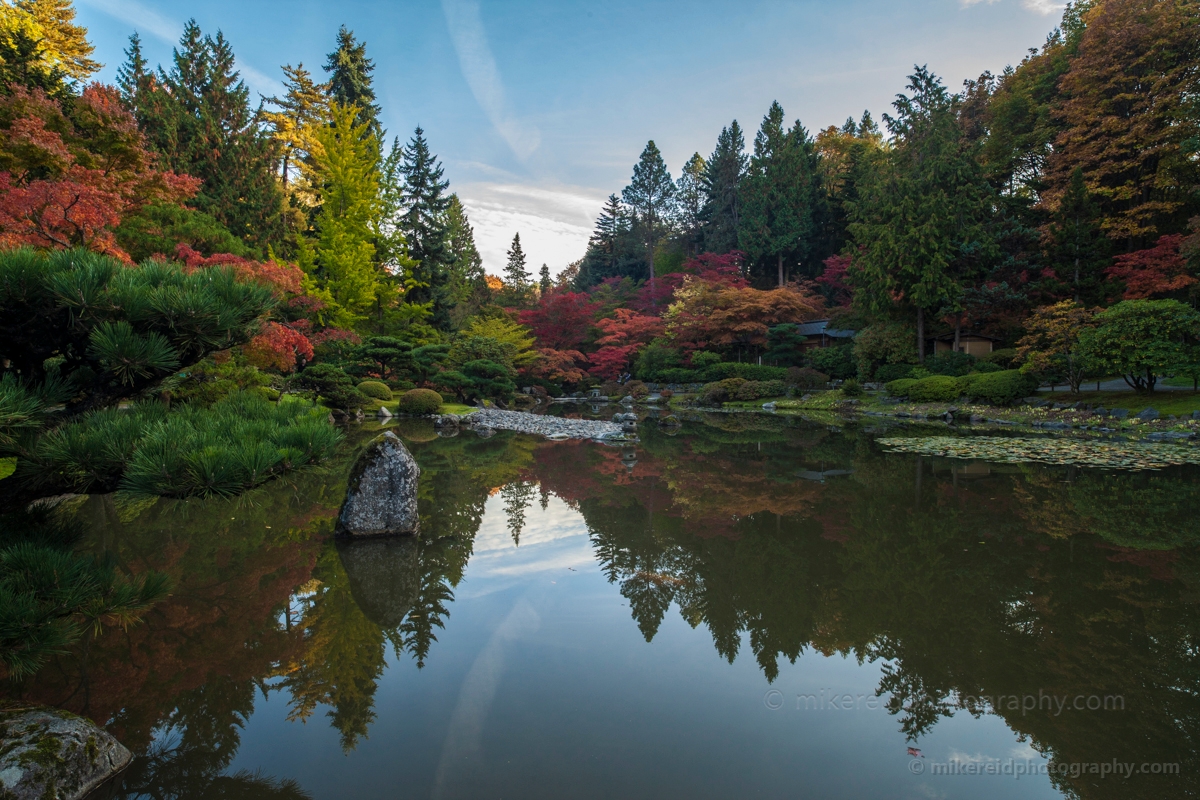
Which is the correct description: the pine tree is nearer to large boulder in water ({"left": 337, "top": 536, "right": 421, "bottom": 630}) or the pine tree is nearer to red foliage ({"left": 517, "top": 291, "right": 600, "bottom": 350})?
red foliage ({"left": 517, "top": 291, "right": 600, "bottom": 350})

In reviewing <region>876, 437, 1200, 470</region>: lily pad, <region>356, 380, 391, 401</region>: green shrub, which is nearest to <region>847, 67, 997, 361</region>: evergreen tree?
<region>876, 437, 1200, 470</region>: lily pad

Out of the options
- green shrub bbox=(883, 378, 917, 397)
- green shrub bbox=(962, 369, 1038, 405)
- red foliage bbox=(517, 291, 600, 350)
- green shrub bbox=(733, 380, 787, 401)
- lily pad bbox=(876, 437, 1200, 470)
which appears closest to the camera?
lily pad bbox=(876, 437, 1200, 470)

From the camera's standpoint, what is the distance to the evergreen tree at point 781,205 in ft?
103

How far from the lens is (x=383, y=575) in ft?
14.9

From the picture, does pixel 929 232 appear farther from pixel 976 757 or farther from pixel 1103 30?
pixel 976 757

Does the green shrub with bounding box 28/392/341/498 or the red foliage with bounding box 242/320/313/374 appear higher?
the red foliage with bounding box 242/320/313/374

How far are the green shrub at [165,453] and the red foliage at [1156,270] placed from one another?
2153cm

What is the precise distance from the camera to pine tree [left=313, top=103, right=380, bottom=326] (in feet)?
63.0

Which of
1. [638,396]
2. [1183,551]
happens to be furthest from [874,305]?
[1183,551]

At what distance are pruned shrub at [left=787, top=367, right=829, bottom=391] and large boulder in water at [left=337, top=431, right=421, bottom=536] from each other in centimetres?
1946

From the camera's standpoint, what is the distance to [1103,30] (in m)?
18.3

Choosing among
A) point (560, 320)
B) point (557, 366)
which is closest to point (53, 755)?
point (557, 366)

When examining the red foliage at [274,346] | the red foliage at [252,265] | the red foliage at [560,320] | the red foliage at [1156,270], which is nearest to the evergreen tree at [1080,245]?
the red foliage at [1156,270]

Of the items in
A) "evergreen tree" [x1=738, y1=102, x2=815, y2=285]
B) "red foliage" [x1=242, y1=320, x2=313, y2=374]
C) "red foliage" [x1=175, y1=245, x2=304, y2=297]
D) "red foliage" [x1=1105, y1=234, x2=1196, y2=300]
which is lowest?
"red foliage" [x1=242, y1=320, x2=313, y2=374]
